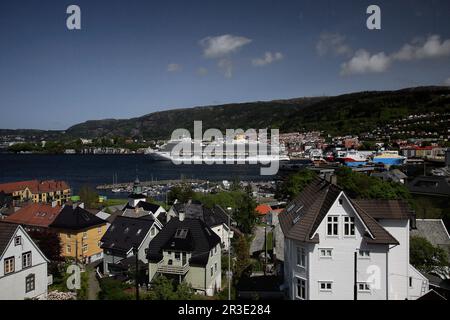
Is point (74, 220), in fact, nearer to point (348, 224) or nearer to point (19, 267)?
point (19, 267)

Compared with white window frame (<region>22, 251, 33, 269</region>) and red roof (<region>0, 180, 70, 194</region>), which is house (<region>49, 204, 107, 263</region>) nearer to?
white window frame (<region>22, 251, 33, 269</region>)

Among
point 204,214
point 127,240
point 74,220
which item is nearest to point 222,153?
point 204,214

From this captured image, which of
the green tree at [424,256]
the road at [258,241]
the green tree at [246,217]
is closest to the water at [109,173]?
the green tree at [246,217]

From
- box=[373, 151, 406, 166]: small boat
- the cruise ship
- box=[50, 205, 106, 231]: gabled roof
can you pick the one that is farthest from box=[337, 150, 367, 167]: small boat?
box=[50, 205, 106, 231]: gabled roof

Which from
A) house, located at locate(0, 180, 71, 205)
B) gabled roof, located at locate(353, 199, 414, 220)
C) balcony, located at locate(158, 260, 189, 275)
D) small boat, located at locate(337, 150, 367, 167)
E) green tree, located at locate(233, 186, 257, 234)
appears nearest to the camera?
gabled roof, located at locate(353, 199, 414, 220)

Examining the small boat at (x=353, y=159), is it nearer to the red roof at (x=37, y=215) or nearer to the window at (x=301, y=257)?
the red roof at (x=37, y=215)

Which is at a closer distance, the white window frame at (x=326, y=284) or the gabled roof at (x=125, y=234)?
the white window frame at (x=326, y=284)
